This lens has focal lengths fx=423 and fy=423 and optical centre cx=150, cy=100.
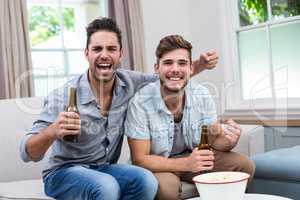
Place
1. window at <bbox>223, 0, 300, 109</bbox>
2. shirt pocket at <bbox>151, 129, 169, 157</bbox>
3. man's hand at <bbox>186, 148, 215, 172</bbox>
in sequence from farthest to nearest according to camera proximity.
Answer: window at <bbox>223, 0, 300, 109</bbox> → shirt pocket at <bbox>151, 129, 169, 157</bbox> → man's hand at <bbox>186, 148, 215, 172</bbox>

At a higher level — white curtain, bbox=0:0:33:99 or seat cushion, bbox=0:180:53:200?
white curtain, bbox=0:0:33:99

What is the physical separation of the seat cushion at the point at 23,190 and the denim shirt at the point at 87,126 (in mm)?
Answer: 102

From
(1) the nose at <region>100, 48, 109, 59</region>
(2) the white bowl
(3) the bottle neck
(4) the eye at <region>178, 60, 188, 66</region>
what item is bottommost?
(2) the white bowl

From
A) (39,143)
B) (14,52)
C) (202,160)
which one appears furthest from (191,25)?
(39,143)

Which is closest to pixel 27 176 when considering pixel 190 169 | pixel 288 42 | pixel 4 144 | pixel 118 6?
pixel 4 144

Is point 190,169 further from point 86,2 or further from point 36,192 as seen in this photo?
point 86,2

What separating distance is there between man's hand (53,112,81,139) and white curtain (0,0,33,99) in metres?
1.47

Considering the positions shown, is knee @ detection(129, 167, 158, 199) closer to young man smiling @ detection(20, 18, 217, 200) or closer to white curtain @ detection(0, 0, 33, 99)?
young man smiling @ detection(20, 18, 217, 200)

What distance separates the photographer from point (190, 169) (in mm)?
1733

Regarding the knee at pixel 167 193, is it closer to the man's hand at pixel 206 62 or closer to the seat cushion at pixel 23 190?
the seat cushion at pixel 23 190

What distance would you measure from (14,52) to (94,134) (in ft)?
4.51

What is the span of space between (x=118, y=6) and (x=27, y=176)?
170 centimetres

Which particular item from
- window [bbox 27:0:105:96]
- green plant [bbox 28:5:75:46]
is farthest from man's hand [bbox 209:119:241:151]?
green plant [bbox 28:5:75:46]

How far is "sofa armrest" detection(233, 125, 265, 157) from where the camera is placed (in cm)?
232
